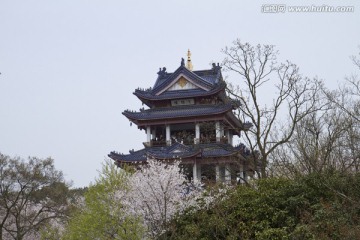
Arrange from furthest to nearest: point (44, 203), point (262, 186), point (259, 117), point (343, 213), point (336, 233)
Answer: point (44, 203)
point (259, 117)
point (262, 186)
point (343, 213)
point (336, 233)

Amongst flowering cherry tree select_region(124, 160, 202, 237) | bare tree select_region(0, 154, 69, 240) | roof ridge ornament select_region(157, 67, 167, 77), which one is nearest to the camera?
flowering cherry tree select_region(124, 160, 202, 237)

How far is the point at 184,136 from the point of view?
104 ft

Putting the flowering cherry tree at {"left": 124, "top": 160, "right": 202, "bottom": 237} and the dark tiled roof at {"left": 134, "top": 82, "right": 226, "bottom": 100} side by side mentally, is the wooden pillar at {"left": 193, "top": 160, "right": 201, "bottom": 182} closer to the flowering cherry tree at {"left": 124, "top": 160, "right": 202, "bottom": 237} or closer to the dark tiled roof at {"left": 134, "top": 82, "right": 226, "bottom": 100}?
the dark tiled roof at {"left": 134, "top": 82, "right": 226, "bottom": 100}

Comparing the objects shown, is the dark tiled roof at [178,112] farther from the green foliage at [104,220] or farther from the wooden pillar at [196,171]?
the green foliage at [104,220]

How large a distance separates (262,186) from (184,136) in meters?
14.6

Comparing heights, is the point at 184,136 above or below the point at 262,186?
above

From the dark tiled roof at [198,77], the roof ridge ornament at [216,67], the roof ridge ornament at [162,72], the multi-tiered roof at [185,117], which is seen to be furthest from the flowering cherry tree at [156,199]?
the roof ridge ornament at [162,72]

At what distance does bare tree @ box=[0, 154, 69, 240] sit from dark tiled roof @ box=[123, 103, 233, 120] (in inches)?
266

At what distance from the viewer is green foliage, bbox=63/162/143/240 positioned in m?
15.0

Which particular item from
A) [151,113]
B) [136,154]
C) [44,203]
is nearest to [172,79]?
[151,113]

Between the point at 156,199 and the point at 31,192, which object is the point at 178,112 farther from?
the point at 156,199

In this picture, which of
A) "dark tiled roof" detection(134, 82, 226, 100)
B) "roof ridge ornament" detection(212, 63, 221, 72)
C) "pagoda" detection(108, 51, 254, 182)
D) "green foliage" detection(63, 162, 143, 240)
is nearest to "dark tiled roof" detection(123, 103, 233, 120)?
"pagoda" detection(108, 51, 254, 182)

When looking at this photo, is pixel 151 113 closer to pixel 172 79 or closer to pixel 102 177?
pixel 172 79

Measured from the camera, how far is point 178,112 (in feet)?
103
